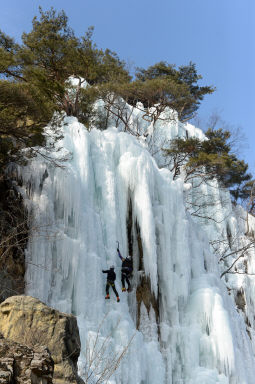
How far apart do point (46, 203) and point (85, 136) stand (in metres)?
2.79

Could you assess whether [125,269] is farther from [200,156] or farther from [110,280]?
[200,156]

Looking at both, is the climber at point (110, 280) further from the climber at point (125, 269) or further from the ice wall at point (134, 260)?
the climber at point (125, 269)

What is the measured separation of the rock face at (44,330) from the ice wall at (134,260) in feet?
11.7

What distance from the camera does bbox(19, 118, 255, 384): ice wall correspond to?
364 inches

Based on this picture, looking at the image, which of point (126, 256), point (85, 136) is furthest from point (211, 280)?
point (85, 136)

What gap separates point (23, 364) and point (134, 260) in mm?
8022

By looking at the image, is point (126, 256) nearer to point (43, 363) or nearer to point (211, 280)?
point (211, 280)

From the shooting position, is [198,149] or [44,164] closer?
[44,164]

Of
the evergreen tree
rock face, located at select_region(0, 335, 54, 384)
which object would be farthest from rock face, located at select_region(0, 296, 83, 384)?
the evergreen tree

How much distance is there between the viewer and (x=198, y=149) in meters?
17.6

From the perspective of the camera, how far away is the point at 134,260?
11.3 metres

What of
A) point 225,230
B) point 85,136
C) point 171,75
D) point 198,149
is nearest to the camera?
point 85,136

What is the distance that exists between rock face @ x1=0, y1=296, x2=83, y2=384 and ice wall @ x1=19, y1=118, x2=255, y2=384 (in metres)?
3.55

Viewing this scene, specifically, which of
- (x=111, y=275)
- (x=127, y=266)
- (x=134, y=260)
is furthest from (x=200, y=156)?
(x=111, y=275)
